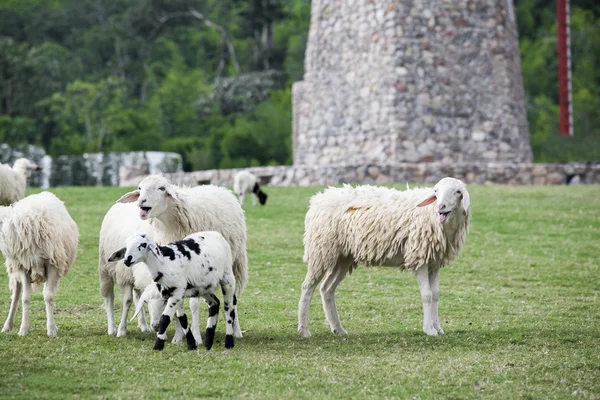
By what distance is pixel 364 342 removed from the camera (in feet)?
28.9

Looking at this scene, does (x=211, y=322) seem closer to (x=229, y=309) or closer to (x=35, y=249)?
(x=229, y=309)

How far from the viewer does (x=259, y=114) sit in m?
44.4

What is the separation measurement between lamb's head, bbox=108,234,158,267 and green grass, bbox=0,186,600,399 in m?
0.73

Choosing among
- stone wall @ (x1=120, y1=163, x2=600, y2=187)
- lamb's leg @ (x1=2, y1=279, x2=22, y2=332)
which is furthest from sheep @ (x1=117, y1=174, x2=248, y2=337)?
stone wall @ (x1=120, y1=163, x2=600, y2=187)

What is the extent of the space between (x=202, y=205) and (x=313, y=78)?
56.7 feet

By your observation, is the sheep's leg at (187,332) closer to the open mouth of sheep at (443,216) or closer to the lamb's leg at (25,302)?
the lamb's leg at (25,302)

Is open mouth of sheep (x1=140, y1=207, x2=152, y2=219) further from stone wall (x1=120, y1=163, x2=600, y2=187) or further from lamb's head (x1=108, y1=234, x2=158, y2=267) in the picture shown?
stone wall (x1=120, y1=163, x2=600, y2=187)

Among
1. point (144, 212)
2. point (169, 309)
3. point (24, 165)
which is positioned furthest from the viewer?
point (24, 165)

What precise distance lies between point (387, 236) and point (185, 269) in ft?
6.78

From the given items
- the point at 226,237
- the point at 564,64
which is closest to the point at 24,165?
the point at 226,237

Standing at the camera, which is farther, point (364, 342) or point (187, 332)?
point (364, 342)

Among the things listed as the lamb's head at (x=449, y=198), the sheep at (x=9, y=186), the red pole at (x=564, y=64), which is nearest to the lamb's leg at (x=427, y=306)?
the lamb's head at (x=449, y=198)

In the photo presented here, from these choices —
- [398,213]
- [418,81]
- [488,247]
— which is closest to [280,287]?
[398,213]

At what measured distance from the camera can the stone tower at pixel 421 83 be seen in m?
23.9
